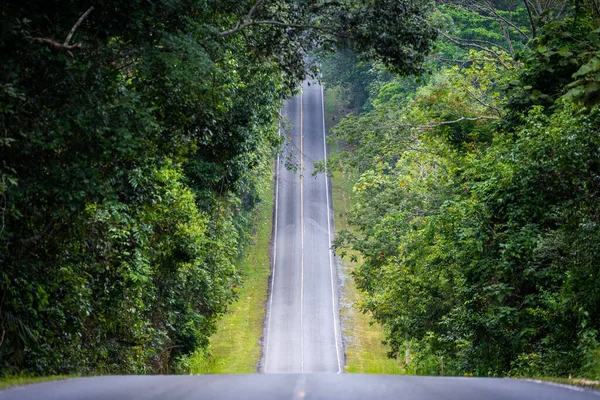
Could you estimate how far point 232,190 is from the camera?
27.8 metres

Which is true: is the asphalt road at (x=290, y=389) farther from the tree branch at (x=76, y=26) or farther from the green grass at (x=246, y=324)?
the green grass at (x=246, y=324)

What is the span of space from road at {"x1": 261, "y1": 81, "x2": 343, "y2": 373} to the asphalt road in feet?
63.8

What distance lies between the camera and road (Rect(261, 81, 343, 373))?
38219 mm

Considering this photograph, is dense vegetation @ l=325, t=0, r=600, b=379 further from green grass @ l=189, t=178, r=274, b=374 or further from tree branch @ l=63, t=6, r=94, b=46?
green grass @ l=189, t=178, r=274, b=374

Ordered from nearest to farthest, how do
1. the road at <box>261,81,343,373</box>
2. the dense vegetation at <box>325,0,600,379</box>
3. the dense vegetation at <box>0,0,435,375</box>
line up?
1. the dense vegetation at <box>0,0,435,375</box>
2. the dense vegetation at <box>325,0,600,379</box>
3. the road at <box>261,81,343,373</box>

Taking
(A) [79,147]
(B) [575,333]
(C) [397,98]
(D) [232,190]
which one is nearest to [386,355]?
(D) [232,190]

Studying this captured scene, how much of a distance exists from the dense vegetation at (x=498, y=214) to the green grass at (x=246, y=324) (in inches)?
314

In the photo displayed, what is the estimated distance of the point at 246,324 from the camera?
42406 millimetres

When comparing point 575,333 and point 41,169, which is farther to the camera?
point 575,333

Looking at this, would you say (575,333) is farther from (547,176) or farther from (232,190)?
(232,190)

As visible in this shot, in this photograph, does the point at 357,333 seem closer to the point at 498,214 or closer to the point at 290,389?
the point at 498,214

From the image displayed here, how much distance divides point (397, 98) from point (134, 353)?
34988 mm


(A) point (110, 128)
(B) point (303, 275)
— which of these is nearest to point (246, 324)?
(B) point (303, 275)

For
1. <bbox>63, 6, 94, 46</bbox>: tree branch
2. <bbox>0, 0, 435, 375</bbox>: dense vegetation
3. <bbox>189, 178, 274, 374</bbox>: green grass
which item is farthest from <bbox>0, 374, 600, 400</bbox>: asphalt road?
<bbox>189, 178, 274, 374</bbox>: green grass
